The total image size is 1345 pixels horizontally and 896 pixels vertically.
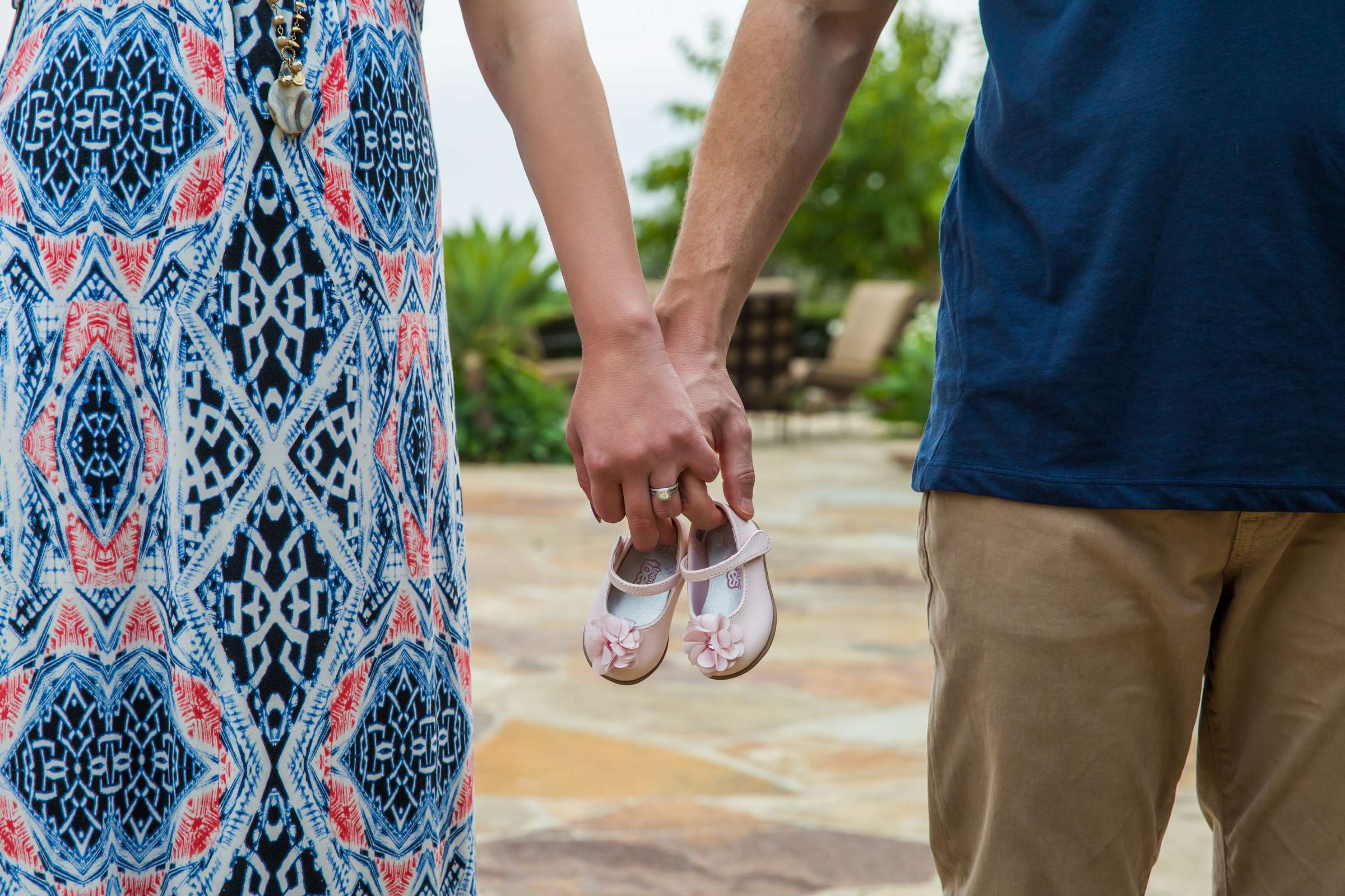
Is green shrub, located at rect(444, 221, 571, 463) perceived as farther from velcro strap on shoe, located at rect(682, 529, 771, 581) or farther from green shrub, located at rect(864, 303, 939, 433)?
velcro strap on shoe, located at rect(682, 529, 771, 581)

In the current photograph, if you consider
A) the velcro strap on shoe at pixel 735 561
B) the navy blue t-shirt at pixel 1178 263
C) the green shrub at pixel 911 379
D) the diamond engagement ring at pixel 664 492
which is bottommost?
the green shrub at pixel 911 379

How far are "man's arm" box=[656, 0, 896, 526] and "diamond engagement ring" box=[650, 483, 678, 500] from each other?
90 mm

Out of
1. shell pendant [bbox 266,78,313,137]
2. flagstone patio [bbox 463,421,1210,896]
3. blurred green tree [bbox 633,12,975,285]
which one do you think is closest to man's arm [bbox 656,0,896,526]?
shell pendant [bbox 266,78,313,137]

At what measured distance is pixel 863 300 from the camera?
12.3 metres

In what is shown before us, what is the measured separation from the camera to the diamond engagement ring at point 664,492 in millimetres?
1060

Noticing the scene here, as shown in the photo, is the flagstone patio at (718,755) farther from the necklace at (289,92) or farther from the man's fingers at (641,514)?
the necklace at (289,92)

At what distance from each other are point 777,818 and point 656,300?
5.40 ft

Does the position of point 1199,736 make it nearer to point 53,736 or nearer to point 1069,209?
point 1069,209

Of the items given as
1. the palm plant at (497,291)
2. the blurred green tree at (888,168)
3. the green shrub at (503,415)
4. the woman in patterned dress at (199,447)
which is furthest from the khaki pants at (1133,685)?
→ the blurred green tree at (888,168)

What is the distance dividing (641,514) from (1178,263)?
441mm

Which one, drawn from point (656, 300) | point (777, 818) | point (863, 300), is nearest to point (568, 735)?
point (777, 818)

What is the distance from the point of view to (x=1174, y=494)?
36.8 inches

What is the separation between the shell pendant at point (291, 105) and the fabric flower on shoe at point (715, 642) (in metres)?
0.50

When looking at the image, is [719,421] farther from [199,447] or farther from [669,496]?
[199,447]
